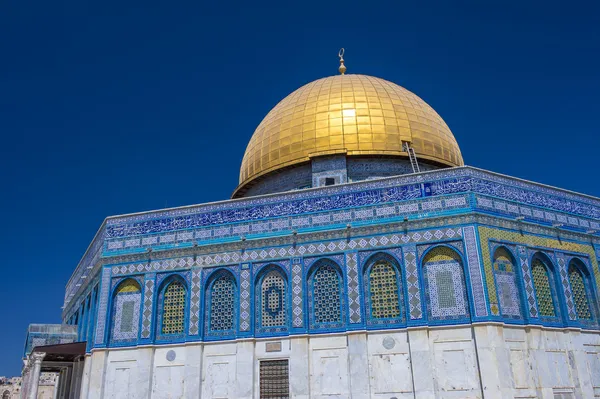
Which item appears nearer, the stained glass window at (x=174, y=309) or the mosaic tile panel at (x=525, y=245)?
the mosaic tile panel at (x=525, y=245)

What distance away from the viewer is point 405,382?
11070mm

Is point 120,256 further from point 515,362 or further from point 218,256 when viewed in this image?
point 515,362

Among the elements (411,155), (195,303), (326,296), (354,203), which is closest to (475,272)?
(354,203)

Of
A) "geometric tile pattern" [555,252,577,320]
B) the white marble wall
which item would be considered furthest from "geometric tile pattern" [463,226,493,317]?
"geometric tile pattern" [555,252,577,320]

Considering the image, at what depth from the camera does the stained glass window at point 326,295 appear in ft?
39.7

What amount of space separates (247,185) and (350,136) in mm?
3957

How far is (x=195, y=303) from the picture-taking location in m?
13.1

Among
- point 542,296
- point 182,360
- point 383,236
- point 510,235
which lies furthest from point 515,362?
point 182,360

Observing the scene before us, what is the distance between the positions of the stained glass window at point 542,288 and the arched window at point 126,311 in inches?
357

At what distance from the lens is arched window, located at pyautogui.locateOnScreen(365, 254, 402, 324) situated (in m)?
11.7

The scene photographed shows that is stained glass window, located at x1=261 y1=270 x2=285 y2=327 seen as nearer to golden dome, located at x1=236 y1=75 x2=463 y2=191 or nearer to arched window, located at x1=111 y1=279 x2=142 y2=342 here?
arched window, located at x1=111 y1=279 x2=142 y2=342

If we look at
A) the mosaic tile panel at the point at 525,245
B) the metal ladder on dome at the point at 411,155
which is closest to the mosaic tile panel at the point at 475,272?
the mosaic tile panel at the point at 525,245

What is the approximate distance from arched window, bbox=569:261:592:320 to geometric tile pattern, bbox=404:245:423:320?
3.85 m

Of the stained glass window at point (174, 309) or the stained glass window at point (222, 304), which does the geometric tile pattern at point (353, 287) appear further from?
the stained glass window at point (174, 309)
